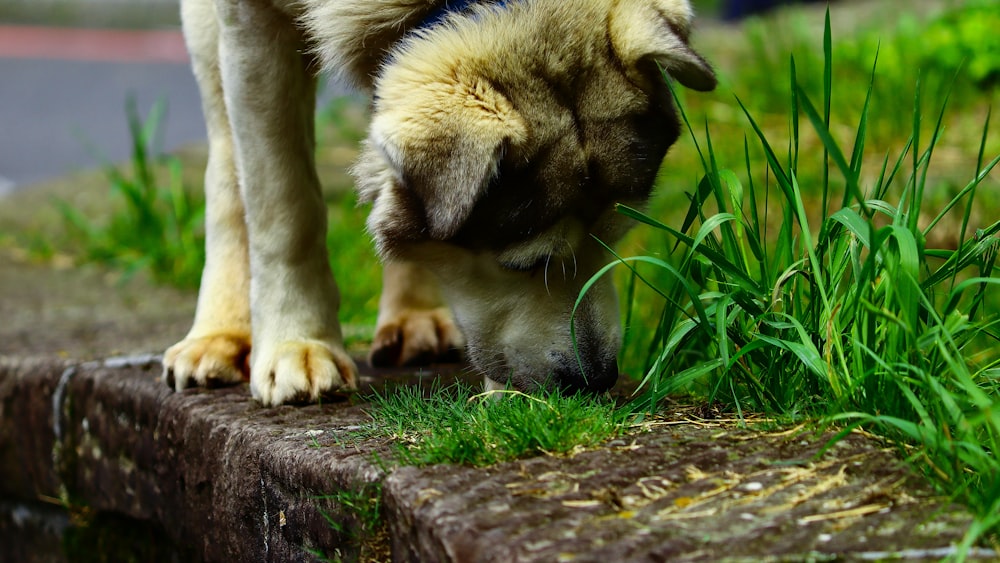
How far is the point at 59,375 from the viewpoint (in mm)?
3410

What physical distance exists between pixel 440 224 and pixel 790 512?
3.04 ft

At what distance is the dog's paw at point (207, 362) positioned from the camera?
3.01 meters

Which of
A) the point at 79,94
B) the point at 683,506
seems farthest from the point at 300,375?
the point at 79,94

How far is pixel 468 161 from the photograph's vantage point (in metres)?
2.25

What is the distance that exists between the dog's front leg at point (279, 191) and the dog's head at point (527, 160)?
0.37 m

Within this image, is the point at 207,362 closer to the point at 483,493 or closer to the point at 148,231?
the point at 483,493

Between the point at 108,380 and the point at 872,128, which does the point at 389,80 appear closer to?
the point at 108,380

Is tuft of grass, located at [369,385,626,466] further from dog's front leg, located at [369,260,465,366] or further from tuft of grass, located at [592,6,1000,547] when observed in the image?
dog's front leg, located at [369,260,465,366]

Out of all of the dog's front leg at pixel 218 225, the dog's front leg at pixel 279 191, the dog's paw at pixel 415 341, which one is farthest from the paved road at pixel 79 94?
the dog's front leg at pixel 279 191

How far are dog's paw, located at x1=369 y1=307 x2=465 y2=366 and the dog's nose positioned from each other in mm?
924

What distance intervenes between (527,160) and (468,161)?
0.20 m

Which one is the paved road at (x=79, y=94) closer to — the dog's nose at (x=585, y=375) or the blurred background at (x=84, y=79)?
the blurred background at (x=84, y=79)

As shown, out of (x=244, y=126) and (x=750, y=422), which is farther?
(x=244, y=126)

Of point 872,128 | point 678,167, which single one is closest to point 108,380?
point 678,167
